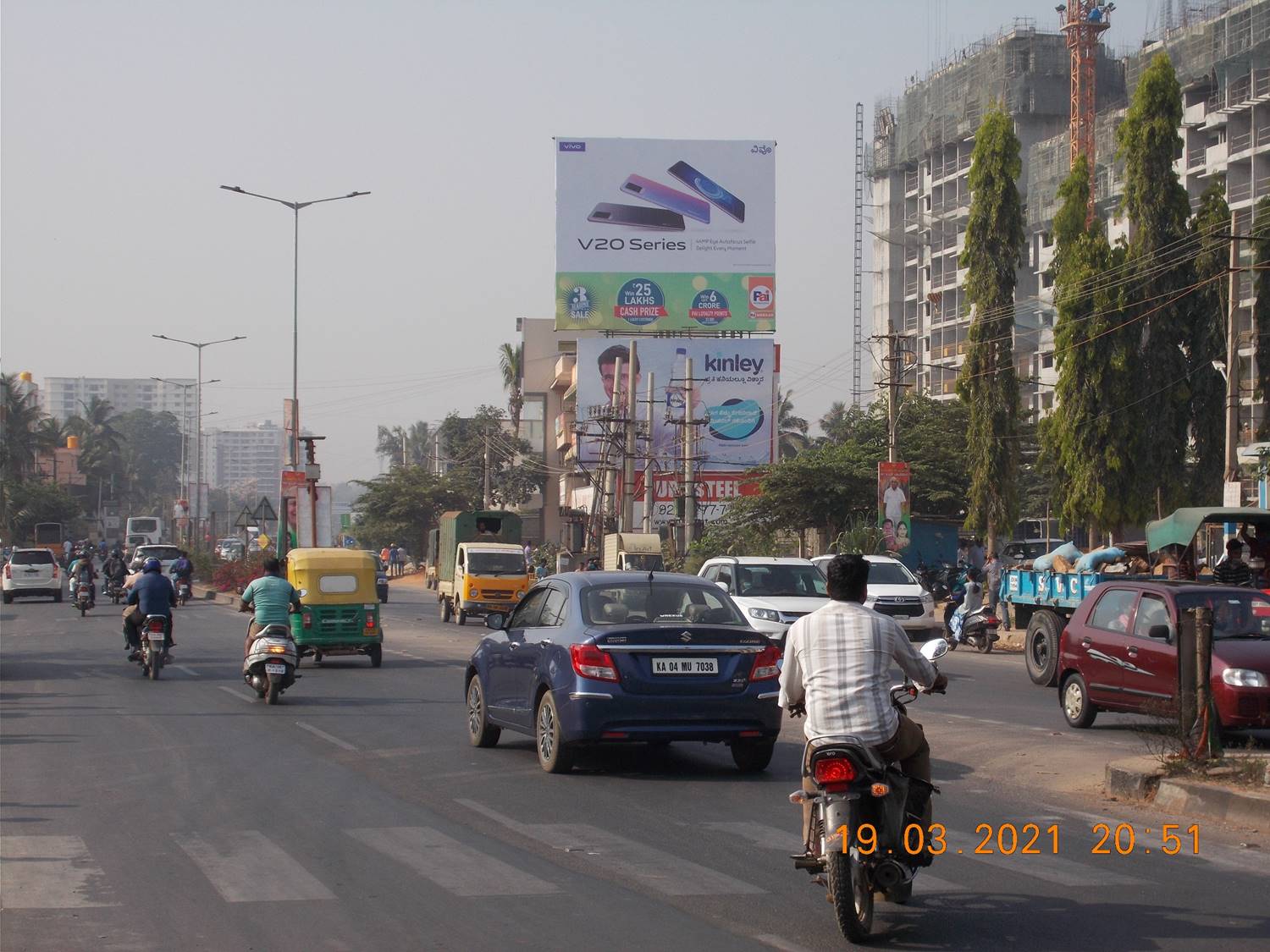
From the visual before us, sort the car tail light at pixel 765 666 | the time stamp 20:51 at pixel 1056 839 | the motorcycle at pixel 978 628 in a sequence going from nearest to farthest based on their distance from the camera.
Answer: the time stamp 20:51 at pixel 1056 839
the car tail light at pixel 765 666
the motorcycle at pixel 978 628

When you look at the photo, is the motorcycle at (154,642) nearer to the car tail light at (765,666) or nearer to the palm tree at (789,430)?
the car tail light at (765,666)

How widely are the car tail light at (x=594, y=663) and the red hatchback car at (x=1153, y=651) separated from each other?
459 cm

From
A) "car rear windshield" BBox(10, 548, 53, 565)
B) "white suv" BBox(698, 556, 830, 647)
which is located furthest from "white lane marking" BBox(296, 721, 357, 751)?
"car rear windshield" BBox(10, 548, 53, 565)

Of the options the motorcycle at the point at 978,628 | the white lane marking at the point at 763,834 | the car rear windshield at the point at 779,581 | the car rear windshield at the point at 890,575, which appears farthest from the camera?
the motorcycle at the point at 978,628

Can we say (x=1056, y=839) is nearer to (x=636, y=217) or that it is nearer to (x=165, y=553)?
(x=165, y=553)

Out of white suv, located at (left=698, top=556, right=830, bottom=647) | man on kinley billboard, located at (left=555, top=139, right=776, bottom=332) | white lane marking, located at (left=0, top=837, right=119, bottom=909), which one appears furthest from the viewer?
man on kinley billboard, located at (left=555, top=139, right=776, bottom=332)

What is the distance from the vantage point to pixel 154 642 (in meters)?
21.3

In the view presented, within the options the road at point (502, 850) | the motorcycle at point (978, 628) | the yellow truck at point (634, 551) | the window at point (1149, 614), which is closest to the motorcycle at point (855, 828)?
the road at point (502, 850)

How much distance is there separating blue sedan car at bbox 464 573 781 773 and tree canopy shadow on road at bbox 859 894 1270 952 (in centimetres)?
415

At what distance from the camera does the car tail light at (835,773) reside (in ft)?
21.4

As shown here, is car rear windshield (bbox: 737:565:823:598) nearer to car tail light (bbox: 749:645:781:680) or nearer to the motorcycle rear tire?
car tail light (bbox: 749:645:781:680)

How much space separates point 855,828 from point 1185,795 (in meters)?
4.80

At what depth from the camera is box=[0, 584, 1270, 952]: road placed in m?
6.88

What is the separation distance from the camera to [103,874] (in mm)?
8117
